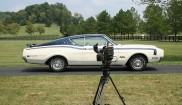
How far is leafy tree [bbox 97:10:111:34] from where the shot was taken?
277ft

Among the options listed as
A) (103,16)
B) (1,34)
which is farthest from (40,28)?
(103,16)

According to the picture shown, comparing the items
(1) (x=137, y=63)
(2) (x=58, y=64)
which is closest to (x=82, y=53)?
(2) (x=58, y=64)

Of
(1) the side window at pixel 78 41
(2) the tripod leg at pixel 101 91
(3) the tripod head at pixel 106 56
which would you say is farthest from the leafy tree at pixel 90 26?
(3) the tripod head at pixel 106 56

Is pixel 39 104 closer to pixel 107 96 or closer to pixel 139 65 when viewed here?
pixel 107 96

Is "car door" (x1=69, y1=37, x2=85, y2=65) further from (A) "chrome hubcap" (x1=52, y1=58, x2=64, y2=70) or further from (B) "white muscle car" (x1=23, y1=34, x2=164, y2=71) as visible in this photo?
(A) "chrome hubcap" (x1=52, y1=58, x2=64, y2=70)

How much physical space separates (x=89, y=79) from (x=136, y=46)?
12.3 ft

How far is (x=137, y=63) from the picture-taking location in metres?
13.6

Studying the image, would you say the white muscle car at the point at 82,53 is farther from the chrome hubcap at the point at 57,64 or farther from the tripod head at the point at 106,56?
the tripod head at the point at 106,56

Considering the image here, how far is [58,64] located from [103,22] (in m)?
73.1

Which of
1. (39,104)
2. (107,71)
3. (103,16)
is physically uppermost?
(103,16)

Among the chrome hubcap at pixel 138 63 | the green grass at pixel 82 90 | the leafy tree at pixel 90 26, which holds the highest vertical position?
the leafy tree at pixel 90 26

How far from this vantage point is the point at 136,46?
13.7 m

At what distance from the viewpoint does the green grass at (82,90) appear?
7828 mm

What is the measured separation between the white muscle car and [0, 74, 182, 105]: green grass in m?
2.73
